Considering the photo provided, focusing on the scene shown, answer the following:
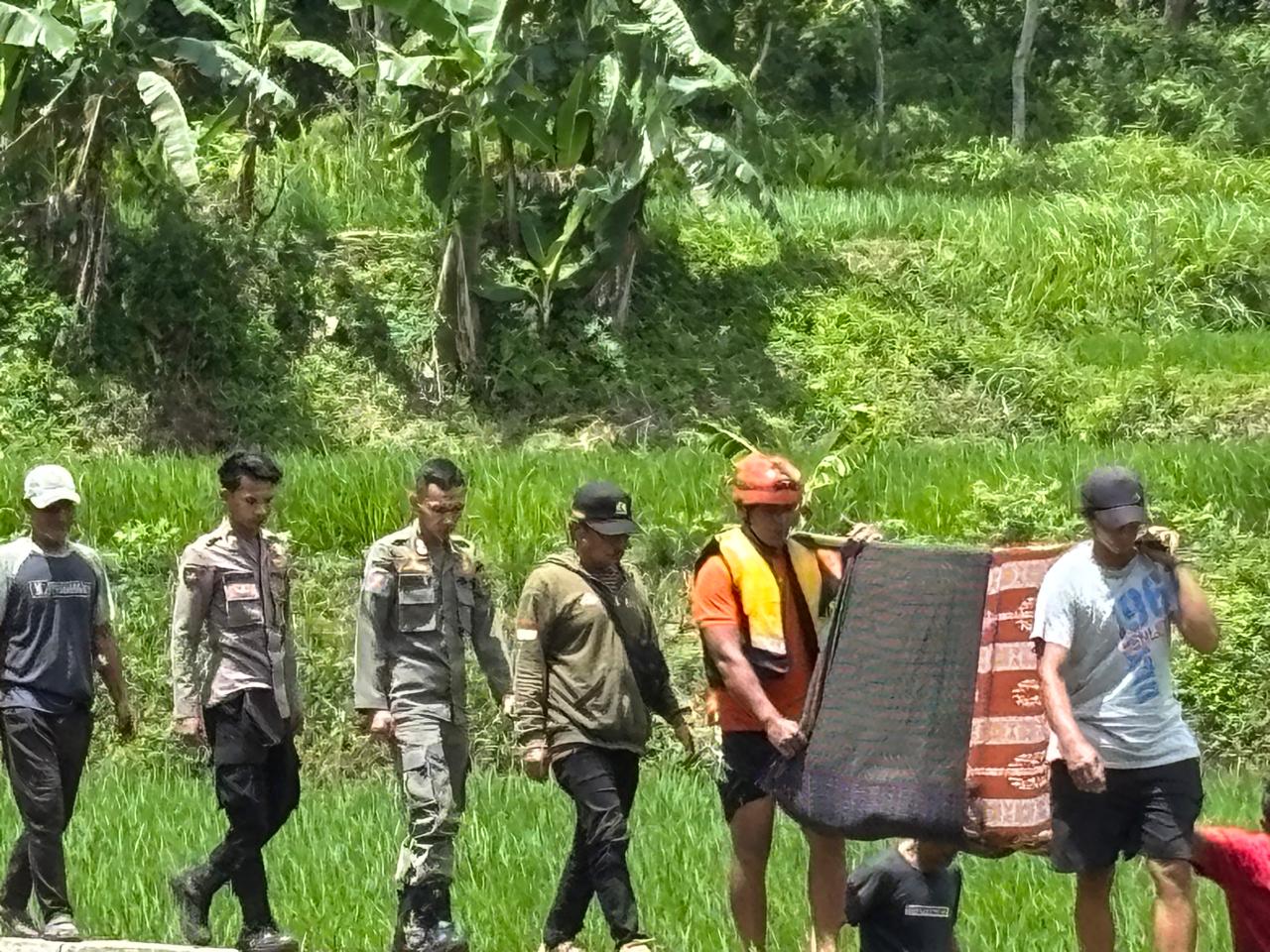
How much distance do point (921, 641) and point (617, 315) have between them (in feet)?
39.2

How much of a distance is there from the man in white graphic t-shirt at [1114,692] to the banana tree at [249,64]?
34.6 ft

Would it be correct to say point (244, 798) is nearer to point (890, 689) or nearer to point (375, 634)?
point (375, 634)

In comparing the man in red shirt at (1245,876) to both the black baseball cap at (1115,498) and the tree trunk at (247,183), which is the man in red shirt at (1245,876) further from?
the tree trunk at (247,183)

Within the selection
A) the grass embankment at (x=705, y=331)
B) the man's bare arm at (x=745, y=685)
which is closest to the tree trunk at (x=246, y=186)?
the grass embankment at (x=705, y=331)

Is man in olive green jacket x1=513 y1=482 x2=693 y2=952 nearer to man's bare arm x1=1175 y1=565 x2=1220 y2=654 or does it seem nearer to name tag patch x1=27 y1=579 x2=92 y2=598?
name tag patch x1=27 y1=579 x2=92 y2=598

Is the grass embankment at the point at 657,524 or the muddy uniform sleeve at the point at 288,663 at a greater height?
the muddy uniform sleeve at the point at 288,663

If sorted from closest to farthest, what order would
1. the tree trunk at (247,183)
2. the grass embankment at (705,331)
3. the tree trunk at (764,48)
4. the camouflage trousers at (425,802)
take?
1. the camouflage trousers at (425,802)
2. the grass embankment at (705,331)
3. the tree trunk at (247,183)
4. the tree trunk at (764,48)

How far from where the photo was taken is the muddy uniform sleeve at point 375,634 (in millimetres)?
7570

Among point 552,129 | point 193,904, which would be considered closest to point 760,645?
point 193,904

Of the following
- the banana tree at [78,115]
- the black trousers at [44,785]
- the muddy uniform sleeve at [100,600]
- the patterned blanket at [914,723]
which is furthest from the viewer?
the banana tree at [78,115]

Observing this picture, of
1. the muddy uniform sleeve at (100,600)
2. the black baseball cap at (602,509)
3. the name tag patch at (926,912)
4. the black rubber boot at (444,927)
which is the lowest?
the black rubber boot at (444,927)

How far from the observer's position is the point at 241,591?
7656 millimetres

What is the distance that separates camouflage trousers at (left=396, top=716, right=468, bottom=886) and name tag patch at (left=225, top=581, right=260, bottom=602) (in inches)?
27.8

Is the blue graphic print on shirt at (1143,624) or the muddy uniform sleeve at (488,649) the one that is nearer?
the blue graphic print on shirt at (1143,624)
